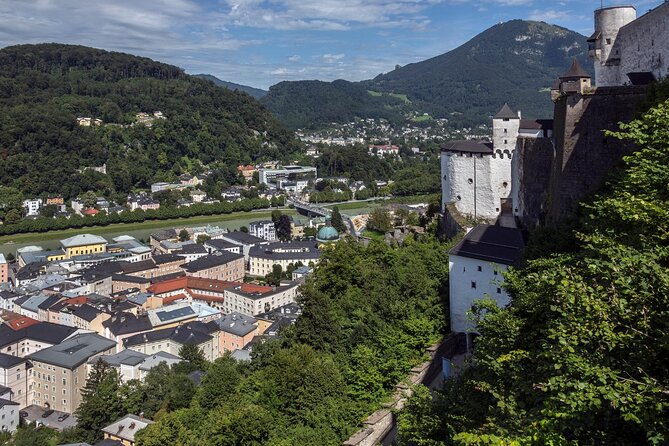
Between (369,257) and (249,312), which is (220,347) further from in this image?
(369,257)

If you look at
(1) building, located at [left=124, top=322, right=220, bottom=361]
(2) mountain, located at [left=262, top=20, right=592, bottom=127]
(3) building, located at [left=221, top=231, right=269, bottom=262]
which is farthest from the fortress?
(2) mountain, located at [left=262, top=20, right=592, bottom=127]

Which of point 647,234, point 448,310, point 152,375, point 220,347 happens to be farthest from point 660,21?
point 220,347

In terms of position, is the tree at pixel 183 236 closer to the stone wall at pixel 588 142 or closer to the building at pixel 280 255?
the building at pixel 280 255

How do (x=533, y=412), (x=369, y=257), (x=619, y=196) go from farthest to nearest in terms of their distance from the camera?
(x=369, y=257) < (x=619, y=196) < (x=533, y=412)

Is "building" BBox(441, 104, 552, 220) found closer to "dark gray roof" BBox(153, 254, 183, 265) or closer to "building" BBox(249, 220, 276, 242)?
"dark gray roof" BBox(153, 254, 183, 265)

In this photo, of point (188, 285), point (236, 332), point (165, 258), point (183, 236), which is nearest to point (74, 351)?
point (236, 332)
